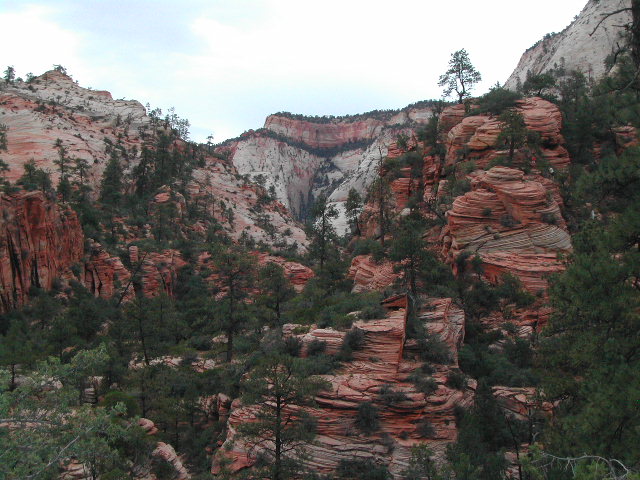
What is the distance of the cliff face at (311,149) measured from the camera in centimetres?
13438

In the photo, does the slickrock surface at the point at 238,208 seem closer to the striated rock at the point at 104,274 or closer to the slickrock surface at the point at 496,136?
the striated rock at the point at 104,274

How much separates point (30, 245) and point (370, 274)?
25.1m

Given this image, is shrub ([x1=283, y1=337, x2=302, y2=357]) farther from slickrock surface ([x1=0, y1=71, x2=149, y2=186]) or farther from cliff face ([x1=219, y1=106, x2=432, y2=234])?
cliff face ([x1=219, y1=106, x2=432, y2=234])

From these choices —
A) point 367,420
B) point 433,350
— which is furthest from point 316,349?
point 433,350

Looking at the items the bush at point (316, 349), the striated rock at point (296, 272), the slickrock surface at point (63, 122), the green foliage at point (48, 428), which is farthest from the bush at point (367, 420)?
the slickrock surface at point (63, 122)

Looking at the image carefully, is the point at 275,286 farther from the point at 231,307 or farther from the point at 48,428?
the point at 48,428

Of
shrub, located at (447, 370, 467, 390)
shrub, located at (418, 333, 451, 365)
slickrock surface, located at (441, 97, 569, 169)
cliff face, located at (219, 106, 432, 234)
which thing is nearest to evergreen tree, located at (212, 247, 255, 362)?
shrub, located at (418, 333, 451, 365)

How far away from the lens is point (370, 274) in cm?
3191

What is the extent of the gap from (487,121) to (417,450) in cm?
3093

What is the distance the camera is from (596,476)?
5.49m

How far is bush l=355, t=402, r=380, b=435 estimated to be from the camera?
1727 centimetres

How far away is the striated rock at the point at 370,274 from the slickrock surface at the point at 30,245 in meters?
23.2

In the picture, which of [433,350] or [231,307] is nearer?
[433,350]

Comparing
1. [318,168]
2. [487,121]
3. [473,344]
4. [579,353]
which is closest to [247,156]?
[318,168]
